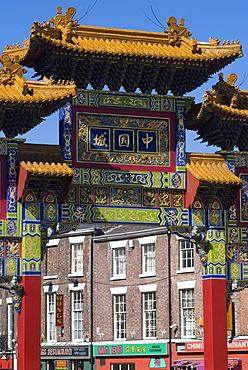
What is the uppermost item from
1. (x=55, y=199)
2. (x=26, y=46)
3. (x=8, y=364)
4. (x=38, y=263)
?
(x=26, y=46)

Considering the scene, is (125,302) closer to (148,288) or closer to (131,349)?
(148,288)

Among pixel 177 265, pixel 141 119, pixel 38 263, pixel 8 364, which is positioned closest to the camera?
pixel 38 263

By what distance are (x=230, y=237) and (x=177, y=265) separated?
16753 millimetres

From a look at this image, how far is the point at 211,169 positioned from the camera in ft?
102

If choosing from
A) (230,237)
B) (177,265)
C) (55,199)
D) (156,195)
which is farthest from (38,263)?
(177,265)

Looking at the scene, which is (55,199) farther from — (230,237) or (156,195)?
(230,237)

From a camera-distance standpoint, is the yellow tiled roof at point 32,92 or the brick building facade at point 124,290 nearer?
the yellow tiled roof at point 32,92

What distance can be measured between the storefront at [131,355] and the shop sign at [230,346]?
147 cm

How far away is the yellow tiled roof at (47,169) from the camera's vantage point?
93.0 ft

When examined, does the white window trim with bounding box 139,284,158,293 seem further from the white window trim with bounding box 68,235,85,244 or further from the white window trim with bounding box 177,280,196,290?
the white window trim with bounding box 68,235,85,244

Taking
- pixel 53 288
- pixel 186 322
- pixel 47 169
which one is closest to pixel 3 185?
pixel 47 169

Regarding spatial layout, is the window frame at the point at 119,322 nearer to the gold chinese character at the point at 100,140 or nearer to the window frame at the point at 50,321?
the window frame at the point at 50,321

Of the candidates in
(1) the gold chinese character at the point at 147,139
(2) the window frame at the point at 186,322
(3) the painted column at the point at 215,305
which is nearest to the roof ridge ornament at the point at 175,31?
(1) the gold chinese character at the point at 147,139

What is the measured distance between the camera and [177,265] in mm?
47938
